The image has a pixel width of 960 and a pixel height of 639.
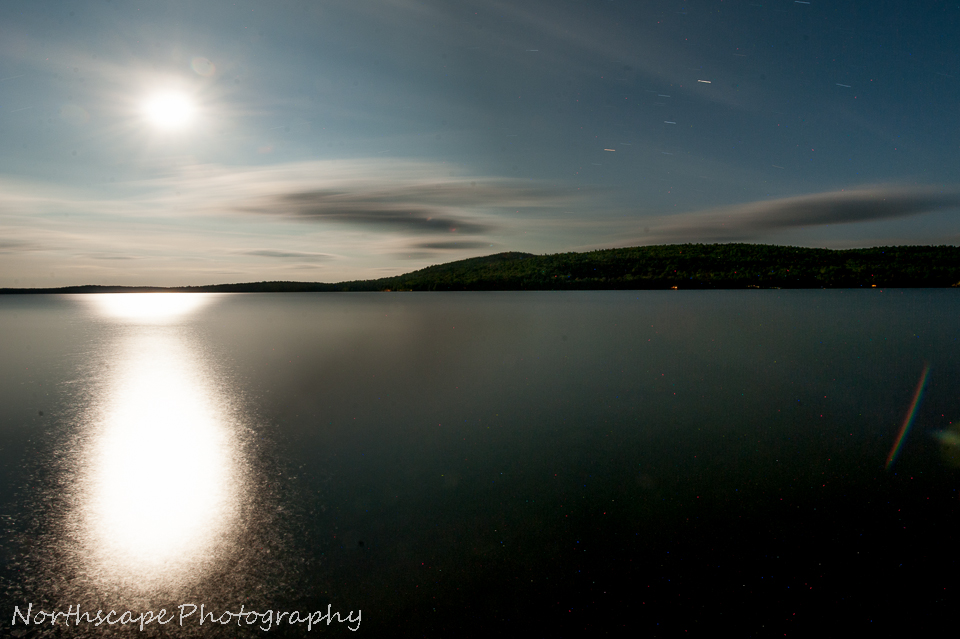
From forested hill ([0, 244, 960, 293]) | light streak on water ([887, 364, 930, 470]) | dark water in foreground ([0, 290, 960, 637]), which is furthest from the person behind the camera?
forested hill ([0, 244, 960, 293])

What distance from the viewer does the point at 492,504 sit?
6395 millimetres

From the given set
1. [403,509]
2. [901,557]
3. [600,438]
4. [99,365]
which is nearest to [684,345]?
[600,438]

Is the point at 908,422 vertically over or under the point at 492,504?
under

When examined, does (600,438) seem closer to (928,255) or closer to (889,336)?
(889,336)

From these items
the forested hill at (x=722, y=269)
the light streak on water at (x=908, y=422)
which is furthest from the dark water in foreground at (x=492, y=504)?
the forested hill at (x=722, y=269)

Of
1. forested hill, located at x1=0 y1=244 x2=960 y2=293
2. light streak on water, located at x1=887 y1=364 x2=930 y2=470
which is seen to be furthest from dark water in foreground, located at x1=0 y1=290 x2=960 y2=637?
forested hill, located at x1=0 y1=244 x2=960 y2=293

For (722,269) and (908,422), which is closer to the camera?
(908,422)

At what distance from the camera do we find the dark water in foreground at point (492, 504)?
176 inches

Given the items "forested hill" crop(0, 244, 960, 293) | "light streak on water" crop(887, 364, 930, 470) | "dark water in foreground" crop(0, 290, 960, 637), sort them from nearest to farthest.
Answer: "dark water in foreground" crop(0, 290, 960, 637) < "light streak on water" crop(887, 364, 930, 470) < "forested hill" crop(0, 244, 960, 293)

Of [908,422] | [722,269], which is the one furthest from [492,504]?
[722,269]

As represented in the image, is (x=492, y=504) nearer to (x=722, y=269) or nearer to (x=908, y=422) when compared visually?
(x=908, y=422)

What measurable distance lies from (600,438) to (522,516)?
362 centimetres

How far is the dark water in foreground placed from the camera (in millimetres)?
A: 4469

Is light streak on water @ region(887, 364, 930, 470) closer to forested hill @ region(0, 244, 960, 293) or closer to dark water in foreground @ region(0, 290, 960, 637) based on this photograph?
dark water in foreground @ region(0, 290, 960, 637)
